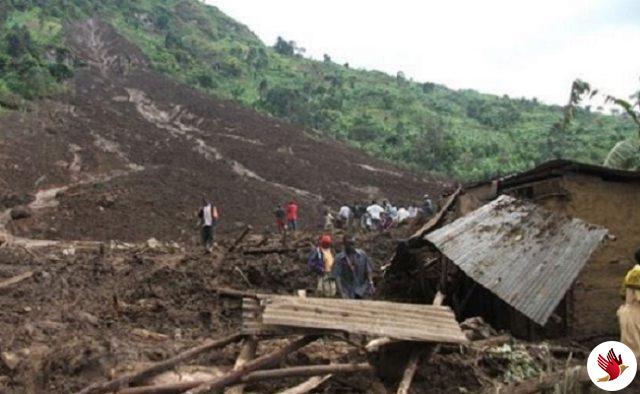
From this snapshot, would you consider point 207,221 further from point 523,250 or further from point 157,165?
point 157,165

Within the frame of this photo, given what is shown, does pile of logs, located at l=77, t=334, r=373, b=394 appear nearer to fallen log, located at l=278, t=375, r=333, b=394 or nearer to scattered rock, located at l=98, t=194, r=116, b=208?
fallen log, located at l=278, t=375, r=333, b=394

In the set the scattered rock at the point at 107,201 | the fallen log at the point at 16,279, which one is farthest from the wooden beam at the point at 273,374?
the scattered rock at the point at 107,201

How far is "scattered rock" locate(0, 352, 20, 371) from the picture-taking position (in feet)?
20.7

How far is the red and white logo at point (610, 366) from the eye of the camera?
5.11 m

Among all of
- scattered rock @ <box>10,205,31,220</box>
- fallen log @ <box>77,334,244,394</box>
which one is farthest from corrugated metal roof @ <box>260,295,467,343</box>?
scattered rock @ <box>10,205,31,220</box>

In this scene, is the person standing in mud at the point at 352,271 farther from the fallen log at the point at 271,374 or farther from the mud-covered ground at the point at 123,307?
the fallen log at the point at 271,374

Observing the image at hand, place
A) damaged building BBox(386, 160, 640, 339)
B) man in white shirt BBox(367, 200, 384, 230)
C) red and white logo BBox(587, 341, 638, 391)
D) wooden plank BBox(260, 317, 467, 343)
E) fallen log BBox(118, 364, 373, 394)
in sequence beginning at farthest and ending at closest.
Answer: man in white shirt BBox(367, 200, 384, 230)
damaged building BBox(386, 160, 640, 339)
wooden plank BBox(260, 317, 467, 343)
fallen log BBox(118, 364, 373, 394)
red and white logo BBox(587, 341, 638, 391)

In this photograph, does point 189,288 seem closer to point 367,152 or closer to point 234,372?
point 234,372

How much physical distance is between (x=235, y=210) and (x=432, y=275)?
1483 cm

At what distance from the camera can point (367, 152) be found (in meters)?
43.3

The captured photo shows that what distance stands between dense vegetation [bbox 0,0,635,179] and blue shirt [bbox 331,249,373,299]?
26155 millimetres

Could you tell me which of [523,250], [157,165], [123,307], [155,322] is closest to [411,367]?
[523,250]

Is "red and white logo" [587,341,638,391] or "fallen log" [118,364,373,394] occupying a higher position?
"red and white logo" [587,341,638,391]

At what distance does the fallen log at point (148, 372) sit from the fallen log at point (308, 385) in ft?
2.95
